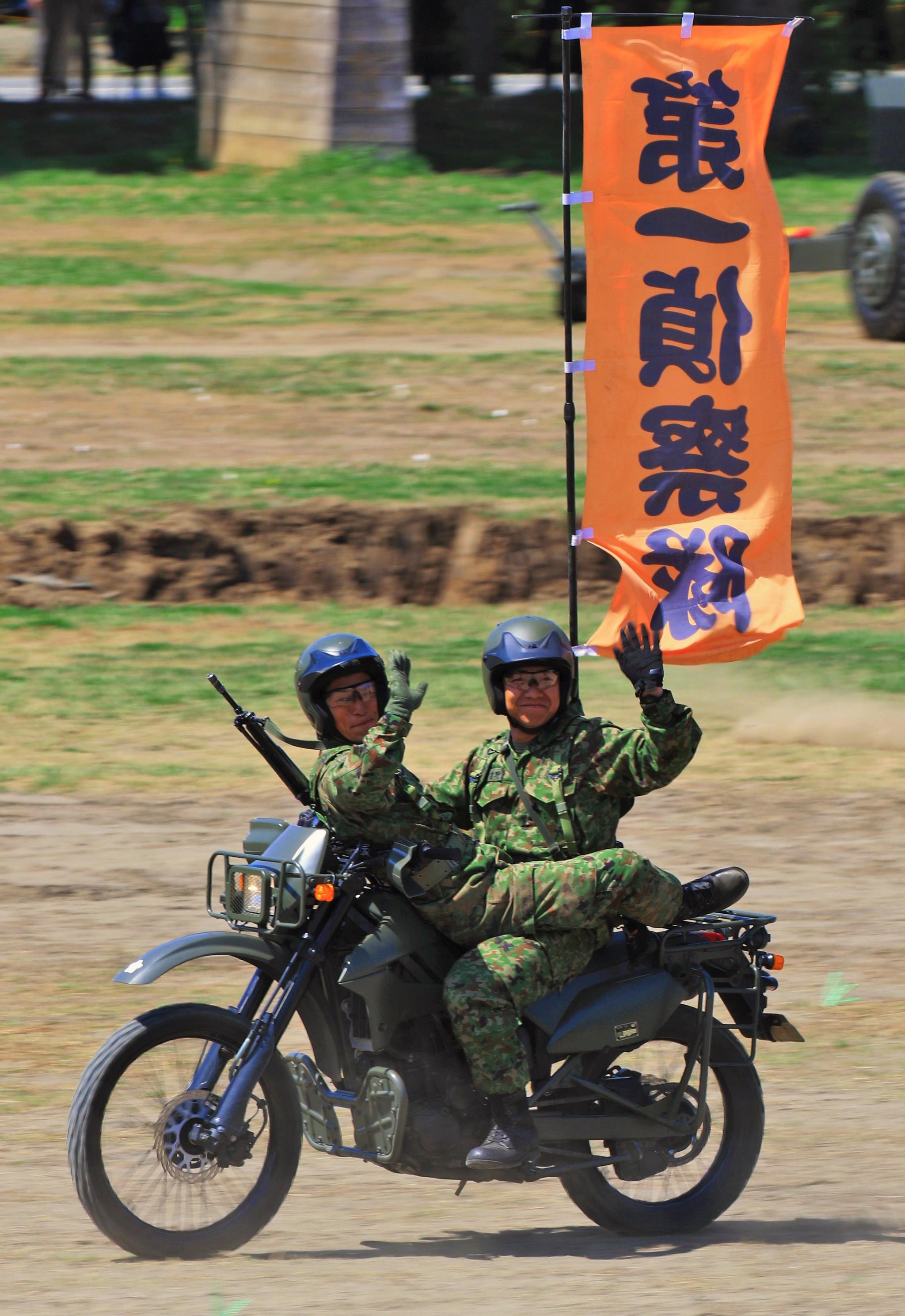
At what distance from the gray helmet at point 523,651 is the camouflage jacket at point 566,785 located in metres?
0.14

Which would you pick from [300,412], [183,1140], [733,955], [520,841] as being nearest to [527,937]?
[520,841]

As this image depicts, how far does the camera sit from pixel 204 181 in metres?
30.6

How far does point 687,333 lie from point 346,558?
9.12 meters

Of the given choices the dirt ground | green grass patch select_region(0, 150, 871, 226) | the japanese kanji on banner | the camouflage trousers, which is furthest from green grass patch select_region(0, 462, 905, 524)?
the camouflage trousers

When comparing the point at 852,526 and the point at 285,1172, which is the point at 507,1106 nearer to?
the point at 285,1172

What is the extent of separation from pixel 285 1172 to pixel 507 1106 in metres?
0.69

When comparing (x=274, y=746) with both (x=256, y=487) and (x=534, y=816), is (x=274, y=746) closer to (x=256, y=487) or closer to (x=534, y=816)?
(x=534, y=816)

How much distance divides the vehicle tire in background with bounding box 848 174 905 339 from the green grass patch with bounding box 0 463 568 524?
5.15 meters

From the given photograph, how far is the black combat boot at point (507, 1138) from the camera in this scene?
601cm

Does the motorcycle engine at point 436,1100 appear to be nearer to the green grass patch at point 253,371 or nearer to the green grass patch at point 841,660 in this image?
the green grass patch at point 841,660

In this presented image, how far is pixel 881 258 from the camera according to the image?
76.2ft

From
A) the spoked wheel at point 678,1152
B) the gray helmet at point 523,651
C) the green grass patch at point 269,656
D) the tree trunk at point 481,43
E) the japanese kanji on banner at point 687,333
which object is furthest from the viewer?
the tree trunk at point 481,43

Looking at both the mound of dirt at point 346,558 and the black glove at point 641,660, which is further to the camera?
the mound of dirt at point 346,558

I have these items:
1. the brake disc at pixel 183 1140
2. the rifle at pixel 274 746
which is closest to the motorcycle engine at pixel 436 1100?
the brake disc at pixel 183 1140
